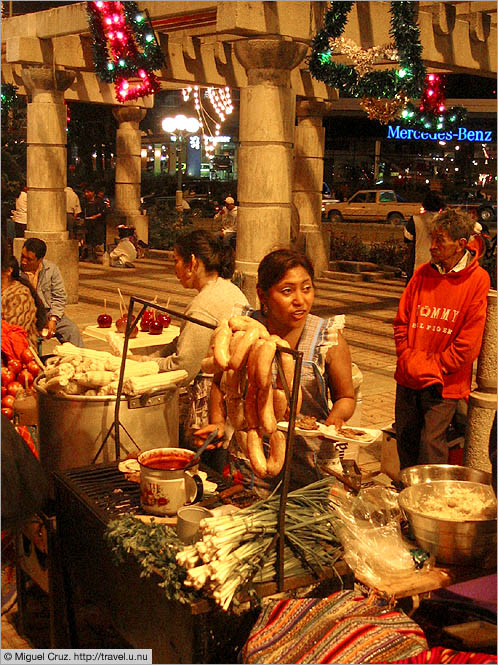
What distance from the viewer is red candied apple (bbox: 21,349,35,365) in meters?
5.91

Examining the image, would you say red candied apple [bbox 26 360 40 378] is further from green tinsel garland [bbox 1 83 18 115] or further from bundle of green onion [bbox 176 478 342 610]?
green tinsel garland [bbox 1 83 18 115]

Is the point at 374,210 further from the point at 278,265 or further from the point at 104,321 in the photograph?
the point at 278,265

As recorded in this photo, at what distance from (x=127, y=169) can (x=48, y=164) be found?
7.08m

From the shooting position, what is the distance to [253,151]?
10453 millimetres

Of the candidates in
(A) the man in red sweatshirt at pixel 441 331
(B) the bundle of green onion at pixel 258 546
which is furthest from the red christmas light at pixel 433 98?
(B) the bundle of green onion at pixel 258 546

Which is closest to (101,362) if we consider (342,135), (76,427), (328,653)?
(76,427)

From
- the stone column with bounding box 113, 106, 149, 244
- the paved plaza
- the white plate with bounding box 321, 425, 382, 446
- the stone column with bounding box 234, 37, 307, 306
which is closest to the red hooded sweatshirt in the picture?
the white plate with bounding box 321, 425, 382, 446

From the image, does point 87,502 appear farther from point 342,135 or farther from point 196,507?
point 342,135

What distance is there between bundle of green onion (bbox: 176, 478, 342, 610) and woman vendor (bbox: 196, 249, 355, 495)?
70 centimetres

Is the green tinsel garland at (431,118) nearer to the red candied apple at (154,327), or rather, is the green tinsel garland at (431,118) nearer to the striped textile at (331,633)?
the red candied apple at (154,327)

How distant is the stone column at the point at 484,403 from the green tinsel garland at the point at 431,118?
860 cm

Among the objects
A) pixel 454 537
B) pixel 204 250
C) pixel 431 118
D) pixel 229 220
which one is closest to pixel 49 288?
pixel 204 250

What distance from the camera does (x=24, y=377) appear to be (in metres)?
5.90

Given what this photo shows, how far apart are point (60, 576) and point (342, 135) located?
46.5 metres
